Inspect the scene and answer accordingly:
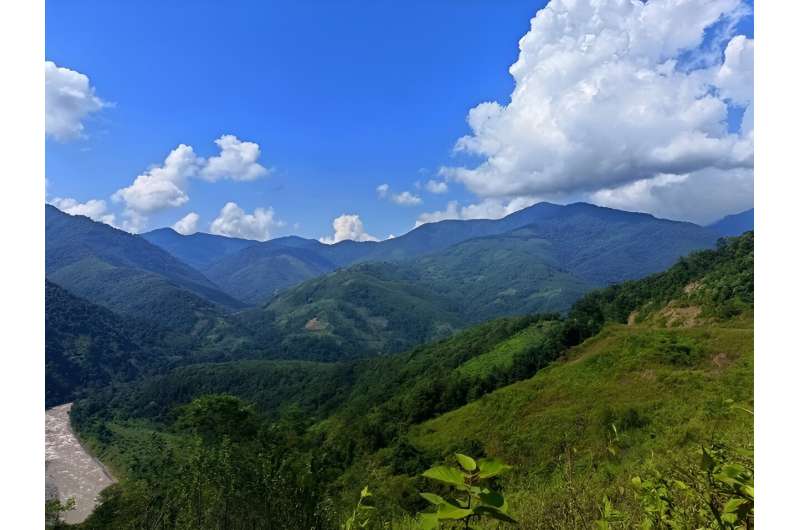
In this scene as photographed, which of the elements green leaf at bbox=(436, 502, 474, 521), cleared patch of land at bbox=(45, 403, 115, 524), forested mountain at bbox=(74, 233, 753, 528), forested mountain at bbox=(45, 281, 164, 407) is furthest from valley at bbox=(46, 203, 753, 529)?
cleared patch of land at bbox=(45, 403, 115, 524)

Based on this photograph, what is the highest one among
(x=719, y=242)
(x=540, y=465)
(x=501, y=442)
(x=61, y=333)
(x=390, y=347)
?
(x=719, y=242)

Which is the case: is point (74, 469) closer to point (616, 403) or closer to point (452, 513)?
point (616, 403)

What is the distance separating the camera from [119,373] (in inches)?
4847

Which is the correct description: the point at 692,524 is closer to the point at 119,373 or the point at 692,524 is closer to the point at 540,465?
the point at 540,465

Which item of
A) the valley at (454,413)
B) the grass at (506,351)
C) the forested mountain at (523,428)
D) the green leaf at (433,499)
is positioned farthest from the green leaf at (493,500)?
the grass at (506,351)

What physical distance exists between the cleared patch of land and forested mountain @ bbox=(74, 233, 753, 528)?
249 cm

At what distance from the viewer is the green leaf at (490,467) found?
0.90m

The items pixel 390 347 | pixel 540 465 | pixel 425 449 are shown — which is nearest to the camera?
pixel 540 465

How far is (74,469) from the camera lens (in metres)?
62.8

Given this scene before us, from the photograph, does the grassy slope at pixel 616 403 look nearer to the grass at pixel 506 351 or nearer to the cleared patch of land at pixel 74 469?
the grass at pixel 506 351

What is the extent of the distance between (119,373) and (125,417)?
144 feet

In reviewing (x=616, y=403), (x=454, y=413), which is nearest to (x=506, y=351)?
(x=454, y=413)

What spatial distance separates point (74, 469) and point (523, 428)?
68.9m
